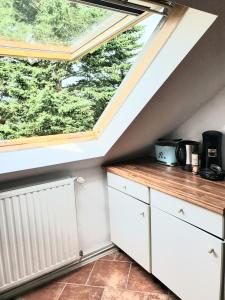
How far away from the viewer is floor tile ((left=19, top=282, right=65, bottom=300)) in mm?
1804

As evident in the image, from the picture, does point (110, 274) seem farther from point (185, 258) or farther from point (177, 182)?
point (177, 182)

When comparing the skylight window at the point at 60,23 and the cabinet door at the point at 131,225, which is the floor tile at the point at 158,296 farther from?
the skylight window at the point at 60,23

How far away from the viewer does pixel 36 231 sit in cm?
181

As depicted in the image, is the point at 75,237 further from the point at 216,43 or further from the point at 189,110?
the point at 216,43

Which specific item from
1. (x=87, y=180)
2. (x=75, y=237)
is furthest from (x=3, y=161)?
(x=75, y=237)

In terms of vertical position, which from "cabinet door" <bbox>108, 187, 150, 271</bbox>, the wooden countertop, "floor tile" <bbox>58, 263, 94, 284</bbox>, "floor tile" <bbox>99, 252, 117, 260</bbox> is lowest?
"floor tile" <bbox>58, 263, 94, 284</bbox>

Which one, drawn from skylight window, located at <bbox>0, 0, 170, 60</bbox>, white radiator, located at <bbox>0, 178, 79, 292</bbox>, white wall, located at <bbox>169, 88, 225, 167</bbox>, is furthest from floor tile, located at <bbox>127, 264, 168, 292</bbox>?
skylight window, located at <bbox>0, 0, 170, 60</bbox>

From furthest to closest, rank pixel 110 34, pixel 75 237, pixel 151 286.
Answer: pixel 75 237, pixel 151 286, pixel 110 34

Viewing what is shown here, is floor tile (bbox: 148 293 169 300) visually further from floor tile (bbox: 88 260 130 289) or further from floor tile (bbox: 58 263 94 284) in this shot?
floor tile (bbox: 58 263 94 284)

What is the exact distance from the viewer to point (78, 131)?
2084 millimetres

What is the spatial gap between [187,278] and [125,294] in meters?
0.53

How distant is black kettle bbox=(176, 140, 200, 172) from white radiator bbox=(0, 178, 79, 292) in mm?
875

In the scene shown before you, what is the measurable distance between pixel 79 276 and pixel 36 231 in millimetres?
564

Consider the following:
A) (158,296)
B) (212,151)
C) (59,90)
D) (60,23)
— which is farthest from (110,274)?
(60,23)
